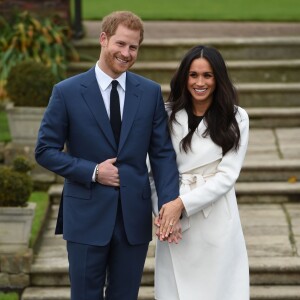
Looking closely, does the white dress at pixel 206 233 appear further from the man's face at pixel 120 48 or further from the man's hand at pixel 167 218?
the man's face at pixel 120 48

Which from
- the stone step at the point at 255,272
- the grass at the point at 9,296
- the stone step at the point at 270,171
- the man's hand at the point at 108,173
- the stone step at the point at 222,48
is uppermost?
the man's hand at the point at 108,173

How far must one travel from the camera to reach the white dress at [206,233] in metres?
5.04

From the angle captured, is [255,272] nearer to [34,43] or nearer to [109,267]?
[109,267]

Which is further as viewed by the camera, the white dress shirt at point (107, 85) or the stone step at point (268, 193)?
the stone step at point (268, 193)

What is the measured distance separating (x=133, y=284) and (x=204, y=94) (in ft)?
3.24

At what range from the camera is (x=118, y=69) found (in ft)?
15.9

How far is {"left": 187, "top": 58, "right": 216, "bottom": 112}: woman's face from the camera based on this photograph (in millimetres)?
4970

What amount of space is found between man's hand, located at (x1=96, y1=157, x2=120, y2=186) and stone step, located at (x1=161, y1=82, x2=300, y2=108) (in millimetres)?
4777

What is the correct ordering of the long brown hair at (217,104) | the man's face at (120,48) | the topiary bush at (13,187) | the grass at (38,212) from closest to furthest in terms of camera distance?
the man's face at (120,48) → the long brown hair at (217,104) → the topiary bush at (13,187) → the grass at (38,212)

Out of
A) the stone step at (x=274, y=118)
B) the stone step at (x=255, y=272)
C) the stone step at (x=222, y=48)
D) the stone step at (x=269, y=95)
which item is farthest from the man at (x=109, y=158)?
the stone step at (x=222, y=48)

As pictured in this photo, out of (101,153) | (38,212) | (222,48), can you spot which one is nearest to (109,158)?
(101,153)

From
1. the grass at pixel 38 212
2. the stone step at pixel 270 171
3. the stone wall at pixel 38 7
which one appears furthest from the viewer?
the stone wall at pixel 38 7

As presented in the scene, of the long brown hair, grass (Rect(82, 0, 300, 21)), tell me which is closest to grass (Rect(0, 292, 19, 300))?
the long brown hair

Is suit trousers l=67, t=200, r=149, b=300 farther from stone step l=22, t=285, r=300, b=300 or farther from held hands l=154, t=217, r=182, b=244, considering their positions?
stone step l=22, t=285, r=300, b=300
